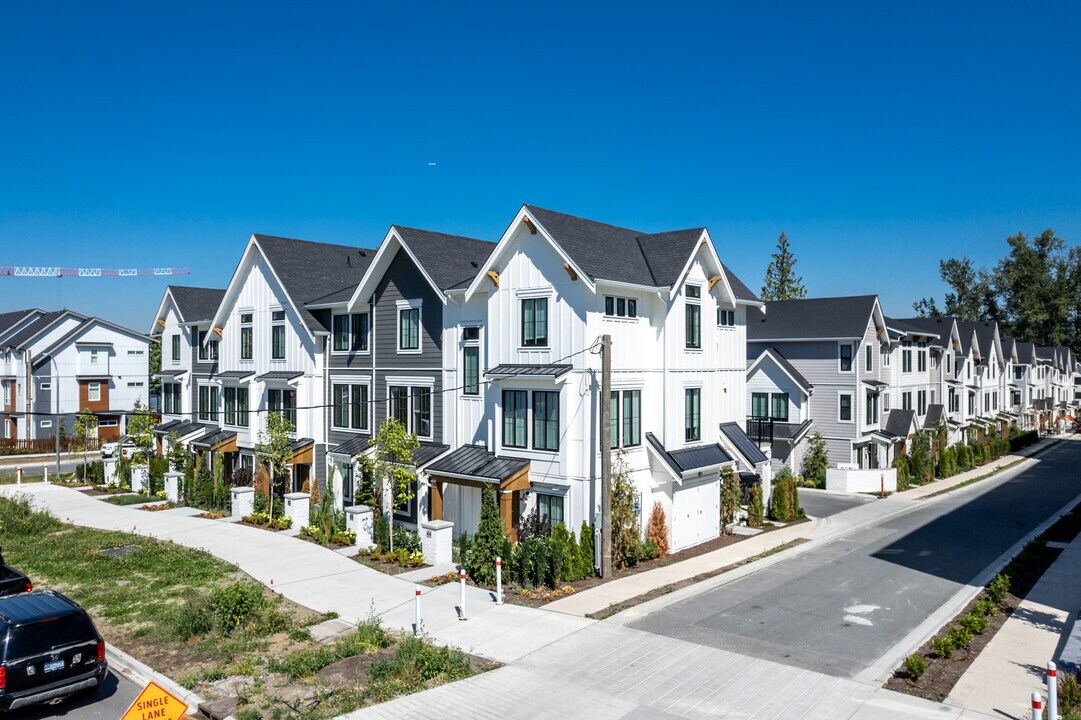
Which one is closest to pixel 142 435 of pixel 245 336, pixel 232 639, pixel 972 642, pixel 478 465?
pixel 245 336

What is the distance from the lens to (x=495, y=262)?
22438 mm

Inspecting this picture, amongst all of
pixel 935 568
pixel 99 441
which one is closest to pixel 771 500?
pixel 935 568

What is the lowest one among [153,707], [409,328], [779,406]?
[153,707]

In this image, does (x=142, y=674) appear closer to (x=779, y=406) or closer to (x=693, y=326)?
(x=693, y=326)

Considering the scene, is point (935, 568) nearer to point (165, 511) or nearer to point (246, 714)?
point (246, 714)

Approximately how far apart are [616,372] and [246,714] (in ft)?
43.0

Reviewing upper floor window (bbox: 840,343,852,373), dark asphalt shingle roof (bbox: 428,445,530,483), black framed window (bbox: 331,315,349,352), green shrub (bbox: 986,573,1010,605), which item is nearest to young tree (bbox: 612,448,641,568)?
dark asphalt shingle roof (bbox: 428,445,530,483)

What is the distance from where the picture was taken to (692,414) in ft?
79.9

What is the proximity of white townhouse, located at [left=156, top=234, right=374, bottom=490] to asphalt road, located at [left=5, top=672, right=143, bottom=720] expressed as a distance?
1674 cm

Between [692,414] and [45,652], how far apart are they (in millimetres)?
17972

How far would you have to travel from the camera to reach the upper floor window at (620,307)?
21453 mm

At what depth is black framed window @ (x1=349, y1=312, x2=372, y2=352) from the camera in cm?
2850

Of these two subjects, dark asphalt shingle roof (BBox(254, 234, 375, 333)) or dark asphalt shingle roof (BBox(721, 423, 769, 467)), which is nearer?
dark asphalt shingle roof (BBox(721, 423, 769, 467))

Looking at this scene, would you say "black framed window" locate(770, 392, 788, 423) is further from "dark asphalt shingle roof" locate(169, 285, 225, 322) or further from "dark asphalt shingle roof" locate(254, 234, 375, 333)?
"dark asphalt shingle roof" locate(169, 285, 225, 322)
